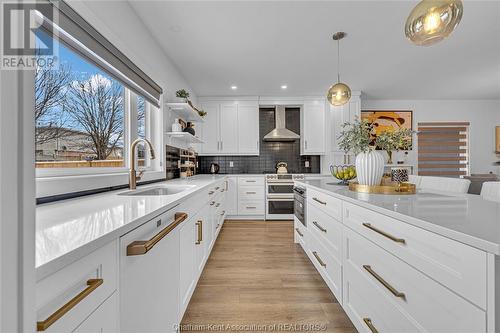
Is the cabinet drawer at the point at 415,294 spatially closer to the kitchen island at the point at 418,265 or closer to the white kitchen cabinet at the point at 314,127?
the kitchen island at the point at 418,265

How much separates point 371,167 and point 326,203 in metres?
0.43

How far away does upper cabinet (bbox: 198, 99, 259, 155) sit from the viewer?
466 cm

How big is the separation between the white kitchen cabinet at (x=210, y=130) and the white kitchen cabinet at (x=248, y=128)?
19.0 inches

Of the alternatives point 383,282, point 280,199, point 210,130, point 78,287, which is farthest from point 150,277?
point 210,130

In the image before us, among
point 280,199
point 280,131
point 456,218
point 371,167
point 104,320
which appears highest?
point 280,131

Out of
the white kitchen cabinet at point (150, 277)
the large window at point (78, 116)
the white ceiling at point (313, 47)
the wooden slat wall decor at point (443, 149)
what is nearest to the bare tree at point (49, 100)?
the large window at point (78, 116)

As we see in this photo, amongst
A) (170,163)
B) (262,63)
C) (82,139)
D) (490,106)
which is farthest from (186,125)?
(490,106)

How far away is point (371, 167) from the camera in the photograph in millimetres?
1663

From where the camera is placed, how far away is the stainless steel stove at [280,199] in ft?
14.2

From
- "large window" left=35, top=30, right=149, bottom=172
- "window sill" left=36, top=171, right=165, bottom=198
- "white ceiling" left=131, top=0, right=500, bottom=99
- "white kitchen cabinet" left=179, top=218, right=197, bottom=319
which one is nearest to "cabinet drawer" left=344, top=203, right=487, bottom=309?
"white kitchen cabinet" left=179, top=218, right=197, bottom=319

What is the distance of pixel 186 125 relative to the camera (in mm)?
3535

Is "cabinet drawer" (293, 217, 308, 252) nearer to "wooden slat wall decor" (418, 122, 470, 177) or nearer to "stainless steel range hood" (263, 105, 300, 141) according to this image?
"stainless steel range hood" (263, 105, 300, 141)

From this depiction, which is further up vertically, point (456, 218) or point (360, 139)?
point (360, 139)

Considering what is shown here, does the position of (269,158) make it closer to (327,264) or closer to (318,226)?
(318,226)
